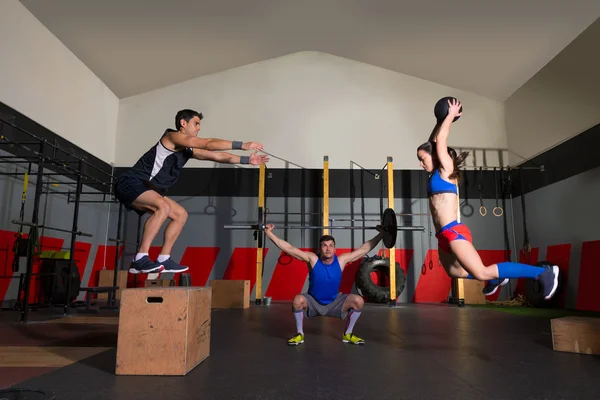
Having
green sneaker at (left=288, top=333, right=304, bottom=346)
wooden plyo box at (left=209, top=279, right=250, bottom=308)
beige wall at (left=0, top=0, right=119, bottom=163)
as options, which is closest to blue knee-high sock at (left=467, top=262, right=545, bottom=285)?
green sneaker at (left=288, top=333, right=304, bottom=346)

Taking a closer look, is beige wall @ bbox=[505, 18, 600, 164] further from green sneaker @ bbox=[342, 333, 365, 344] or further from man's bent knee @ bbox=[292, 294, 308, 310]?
man's bent knee @ bbox=[292, 294, 308, 310]

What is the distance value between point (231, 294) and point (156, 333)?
389 centimetres

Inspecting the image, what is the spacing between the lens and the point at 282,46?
7215 millimetres

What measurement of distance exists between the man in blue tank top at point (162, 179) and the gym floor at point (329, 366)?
1.99 feet

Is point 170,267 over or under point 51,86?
under

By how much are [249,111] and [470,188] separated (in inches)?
162

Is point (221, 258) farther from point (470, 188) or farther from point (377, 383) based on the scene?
point (377, 383)

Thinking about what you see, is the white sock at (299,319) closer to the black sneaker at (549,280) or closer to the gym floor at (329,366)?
the gym floor at (329,366)

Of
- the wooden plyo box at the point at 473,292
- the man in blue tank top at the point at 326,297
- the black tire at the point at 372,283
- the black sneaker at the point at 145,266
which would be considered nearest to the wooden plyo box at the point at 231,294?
the black tire at the point at 372,283

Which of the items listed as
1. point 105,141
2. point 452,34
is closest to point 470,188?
point 452,34

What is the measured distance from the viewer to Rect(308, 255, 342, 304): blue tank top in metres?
3.15

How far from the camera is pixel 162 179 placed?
8.48ft

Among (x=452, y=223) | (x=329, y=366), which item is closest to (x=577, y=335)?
(x=452, y=223)

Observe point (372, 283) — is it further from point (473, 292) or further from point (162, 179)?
point (162, 179)
